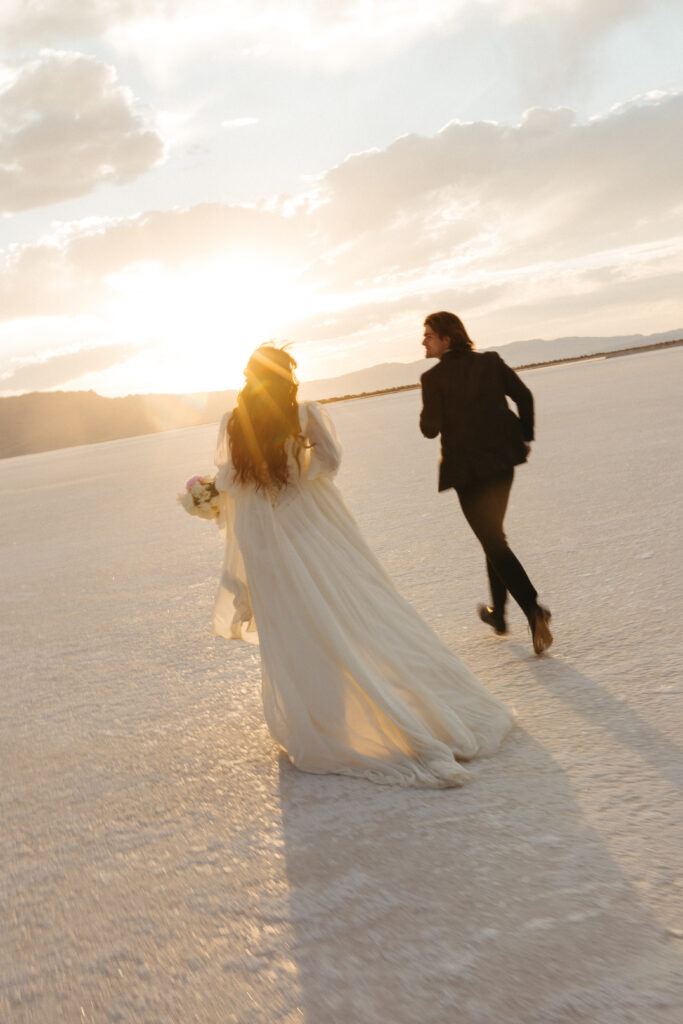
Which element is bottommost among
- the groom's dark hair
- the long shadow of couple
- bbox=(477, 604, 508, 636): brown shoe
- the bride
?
the long shadow of couple

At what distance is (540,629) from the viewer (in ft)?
15.9

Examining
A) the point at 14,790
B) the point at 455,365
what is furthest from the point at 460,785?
the point at 455,365

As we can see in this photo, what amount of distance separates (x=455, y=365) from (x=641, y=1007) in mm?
3443

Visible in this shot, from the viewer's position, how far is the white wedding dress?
373 cm

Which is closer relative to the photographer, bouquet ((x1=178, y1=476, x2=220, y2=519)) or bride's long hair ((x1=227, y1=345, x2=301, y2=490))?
bride's long hair ((x1=227, y1=345, x2=301, y2=490))

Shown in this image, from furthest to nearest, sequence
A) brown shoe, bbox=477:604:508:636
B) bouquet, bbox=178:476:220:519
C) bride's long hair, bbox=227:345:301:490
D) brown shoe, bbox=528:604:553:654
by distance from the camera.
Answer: brown shoe, bbox=477:604:508:636
brown shoe, bbox=528:604:553:654
bouquet, bbox=178:476:220:519
bride's long hair, bbox=227:345:301:490

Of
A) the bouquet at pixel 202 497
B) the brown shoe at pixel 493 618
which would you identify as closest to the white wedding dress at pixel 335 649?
the bouquet at pixel 202 497

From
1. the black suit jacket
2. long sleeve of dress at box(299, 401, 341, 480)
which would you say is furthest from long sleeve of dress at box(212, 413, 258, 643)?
the black suit jacket

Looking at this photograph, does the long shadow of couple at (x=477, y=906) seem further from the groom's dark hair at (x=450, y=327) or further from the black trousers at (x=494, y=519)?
the groom's dark hair at (x=450, y=327)

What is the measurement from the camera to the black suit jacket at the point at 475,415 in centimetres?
498

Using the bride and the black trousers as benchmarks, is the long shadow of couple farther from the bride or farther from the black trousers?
the black trousers

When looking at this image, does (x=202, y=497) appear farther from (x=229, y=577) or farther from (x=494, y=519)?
(x=494, y=519)

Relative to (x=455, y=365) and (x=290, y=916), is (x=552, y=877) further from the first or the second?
(x=455, y=365)

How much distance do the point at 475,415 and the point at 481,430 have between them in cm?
9
